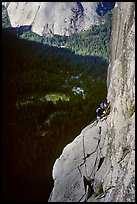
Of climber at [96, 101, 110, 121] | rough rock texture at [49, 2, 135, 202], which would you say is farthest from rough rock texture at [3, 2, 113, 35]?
rough rock texture at [49, 2, 135, 202]

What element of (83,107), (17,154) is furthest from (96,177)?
(83,107)

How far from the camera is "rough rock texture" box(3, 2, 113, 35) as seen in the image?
171000 mm

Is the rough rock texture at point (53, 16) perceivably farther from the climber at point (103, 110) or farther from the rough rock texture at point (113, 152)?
the rough rock texture at point (113, 152)

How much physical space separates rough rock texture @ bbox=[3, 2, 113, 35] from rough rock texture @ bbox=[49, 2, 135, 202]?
498 ft

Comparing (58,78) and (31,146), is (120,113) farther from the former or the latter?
(58,78)

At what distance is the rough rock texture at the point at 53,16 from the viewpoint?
17100cm

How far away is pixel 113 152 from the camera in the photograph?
1552 cm

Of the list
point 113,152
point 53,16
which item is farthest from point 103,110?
point 53,16

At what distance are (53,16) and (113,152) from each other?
161 metres

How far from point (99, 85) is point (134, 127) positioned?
68.8 meters

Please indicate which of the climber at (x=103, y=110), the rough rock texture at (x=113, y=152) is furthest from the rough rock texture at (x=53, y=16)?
the rough rock texture at (x=113, y=152)

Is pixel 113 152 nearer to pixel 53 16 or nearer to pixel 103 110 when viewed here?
pixel 103 110

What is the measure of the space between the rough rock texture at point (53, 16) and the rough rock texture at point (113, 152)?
5972 inches

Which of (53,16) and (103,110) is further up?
(53,16)
